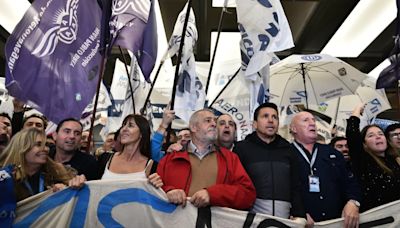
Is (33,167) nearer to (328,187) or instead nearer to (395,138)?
(328,187)

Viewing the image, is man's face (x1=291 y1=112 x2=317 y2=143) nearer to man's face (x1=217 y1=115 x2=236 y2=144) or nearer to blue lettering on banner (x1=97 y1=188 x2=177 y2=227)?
man's face (x1=217 y1=115 x2=236 y2=144)

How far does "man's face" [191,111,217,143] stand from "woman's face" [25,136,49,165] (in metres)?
0.85

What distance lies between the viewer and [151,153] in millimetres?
2816

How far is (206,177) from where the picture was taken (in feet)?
7.87

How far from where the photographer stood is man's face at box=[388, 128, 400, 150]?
3.23 metres

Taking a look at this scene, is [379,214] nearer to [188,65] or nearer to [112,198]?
[112,198]

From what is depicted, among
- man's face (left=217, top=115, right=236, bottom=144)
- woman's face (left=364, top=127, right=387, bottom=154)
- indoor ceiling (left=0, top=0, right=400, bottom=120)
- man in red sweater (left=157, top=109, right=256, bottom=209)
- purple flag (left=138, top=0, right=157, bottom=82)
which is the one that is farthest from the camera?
indoor ceiling (left=0, top=0, right=400, bottom=120)

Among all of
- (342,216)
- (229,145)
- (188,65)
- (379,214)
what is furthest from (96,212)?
(188,65)

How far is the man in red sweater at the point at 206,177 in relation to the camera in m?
2.30

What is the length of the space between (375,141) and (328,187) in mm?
597

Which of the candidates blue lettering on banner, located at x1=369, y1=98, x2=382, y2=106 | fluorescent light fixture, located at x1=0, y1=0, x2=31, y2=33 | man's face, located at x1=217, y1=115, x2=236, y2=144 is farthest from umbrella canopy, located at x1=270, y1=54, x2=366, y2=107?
fluorescent light fixture, located at x1=0, y1=0, x2=31, y2=33

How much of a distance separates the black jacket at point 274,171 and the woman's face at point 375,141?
2.38 feet

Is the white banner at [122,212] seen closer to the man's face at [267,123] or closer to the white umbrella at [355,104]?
the man's face at [267,123]

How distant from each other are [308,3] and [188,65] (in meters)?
3.35
